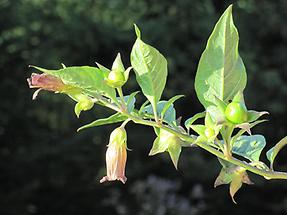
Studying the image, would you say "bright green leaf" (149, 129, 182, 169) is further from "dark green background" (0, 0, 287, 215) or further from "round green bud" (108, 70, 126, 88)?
"dark green background" (0, 0, 287, 215)

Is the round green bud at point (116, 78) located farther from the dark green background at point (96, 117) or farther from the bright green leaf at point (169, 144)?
the dark green background at point (96, 117)

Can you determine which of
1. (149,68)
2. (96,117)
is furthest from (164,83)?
(96,117)

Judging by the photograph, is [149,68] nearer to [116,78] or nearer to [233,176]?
[116,78]

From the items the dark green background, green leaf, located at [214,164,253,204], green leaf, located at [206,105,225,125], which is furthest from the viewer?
the dark green background

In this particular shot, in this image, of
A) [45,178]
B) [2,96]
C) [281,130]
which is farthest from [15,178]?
Answer: [281,130]

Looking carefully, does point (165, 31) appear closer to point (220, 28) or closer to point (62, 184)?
point (62, 184)

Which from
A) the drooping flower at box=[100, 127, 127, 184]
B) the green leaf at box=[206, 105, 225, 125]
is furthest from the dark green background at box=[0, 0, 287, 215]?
the green leaf at box=[206, 105, 225, 125]
